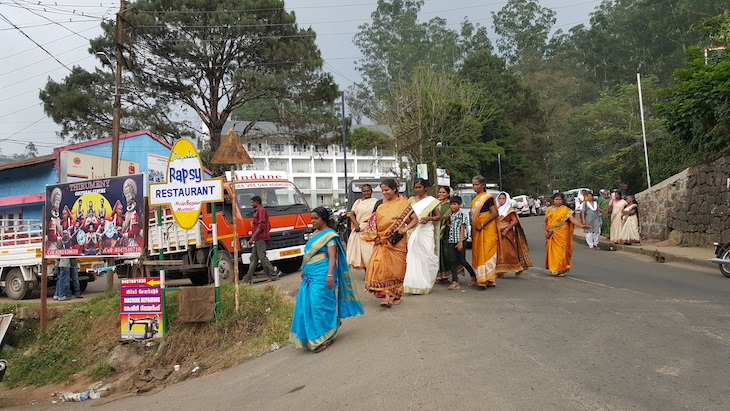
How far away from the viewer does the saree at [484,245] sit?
8.02 m

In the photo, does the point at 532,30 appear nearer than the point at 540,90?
No

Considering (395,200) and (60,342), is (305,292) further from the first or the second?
(60,342)

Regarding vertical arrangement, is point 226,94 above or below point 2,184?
above

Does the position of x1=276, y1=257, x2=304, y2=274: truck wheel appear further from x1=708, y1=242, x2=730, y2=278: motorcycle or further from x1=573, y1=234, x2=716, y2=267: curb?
x1=573, y1=234, x2=716, y2=267: curb

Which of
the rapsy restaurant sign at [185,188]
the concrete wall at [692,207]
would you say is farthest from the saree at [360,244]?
the concrete wall at [692,207]

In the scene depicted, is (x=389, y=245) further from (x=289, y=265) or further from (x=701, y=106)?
(x=701, y=106)

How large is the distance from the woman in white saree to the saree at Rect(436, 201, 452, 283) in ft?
1.36

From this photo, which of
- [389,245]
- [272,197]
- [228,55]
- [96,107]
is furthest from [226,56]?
[389,245]

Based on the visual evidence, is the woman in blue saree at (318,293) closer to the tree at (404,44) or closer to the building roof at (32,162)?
the building roof at (32,162)

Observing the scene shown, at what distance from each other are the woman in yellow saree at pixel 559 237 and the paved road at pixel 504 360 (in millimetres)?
1891

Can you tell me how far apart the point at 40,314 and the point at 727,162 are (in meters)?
15.7

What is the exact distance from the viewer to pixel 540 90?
5838 centimetres

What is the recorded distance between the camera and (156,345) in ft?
24.6

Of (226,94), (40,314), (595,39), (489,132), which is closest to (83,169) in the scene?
(226,94)
